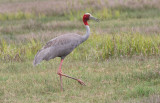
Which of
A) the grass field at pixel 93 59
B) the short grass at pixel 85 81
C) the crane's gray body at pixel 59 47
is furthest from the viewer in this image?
the crane's gray body at pixel 59 47

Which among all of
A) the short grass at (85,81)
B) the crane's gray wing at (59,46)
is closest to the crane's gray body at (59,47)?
the crane's gray wing at (59,46)

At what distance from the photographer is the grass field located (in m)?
7.38

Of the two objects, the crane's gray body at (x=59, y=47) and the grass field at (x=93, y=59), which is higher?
the crane's gray body at (x=59, y=47)

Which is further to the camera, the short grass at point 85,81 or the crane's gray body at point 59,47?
the crane's gray body at point 59,47

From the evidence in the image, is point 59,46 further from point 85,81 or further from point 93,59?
point 93,59

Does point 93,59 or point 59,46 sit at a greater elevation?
point 59,46

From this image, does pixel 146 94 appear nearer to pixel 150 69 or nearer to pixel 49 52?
pixel 150 69

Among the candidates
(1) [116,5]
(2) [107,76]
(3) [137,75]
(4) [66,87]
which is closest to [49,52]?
(4) [66,87]

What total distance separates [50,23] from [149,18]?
15.6 ft

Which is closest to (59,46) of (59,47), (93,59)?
(59,47)

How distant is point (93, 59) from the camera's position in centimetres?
1084

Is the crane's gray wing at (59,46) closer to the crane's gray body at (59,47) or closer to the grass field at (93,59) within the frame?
the crane's gray body at (59,47)

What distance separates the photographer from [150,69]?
873cm

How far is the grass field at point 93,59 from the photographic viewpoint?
7.38 metres
